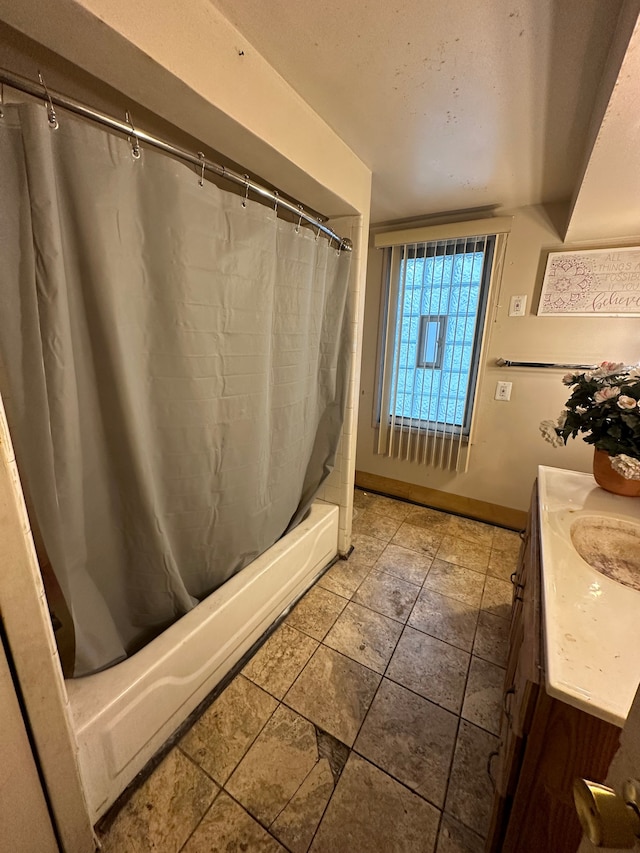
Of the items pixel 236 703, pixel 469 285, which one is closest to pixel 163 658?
pixel 236 703

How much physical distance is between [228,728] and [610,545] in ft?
4.60

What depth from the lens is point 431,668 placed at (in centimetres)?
136

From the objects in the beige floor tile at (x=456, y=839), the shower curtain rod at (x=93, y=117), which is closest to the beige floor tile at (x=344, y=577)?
the beige floor tile at (x=456, y=839)

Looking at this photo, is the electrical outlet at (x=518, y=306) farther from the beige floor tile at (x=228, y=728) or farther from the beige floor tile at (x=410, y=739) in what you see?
the beige floor tile at (x=228, y=728)

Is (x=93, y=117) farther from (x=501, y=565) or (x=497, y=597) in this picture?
(x=501, y=565)

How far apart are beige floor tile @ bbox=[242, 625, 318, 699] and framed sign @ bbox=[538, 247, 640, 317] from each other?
7.56 feet

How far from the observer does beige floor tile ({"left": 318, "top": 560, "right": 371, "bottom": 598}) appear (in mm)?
1779

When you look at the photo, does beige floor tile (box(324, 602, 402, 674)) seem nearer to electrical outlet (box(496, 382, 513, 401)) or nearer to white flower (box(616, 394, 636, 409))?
white flower (box(616, 394, 636, 409))

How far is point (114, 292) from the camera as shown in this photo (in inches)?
33.0

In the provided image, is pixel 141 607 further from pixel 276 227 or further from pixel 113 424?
pixel 276 227

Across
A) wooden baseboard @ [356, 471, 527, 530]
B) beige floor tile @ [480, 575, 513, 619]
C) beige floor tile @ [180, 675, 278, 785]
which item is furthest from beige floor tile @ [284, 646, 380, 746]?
wooden baseboard @ [356, 471, 527, 530]

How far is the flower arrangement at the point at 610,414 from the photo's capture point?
3.74 ft

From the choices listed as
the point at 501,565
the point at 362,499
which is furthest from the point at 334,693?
the point at 362,499

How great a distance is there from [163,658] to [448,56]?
6.46 ft
